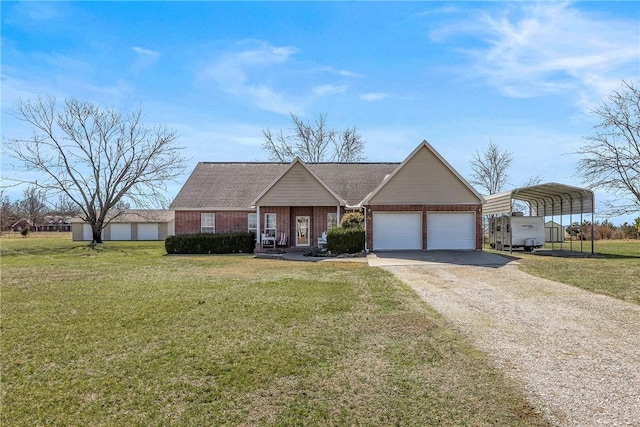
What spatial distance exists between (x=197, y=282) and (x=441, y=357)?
27.9 feet

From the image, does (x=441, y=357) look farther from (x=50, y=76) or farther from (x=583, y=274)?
(x=50, y=76)

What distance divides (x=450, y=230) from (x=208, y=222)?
49.4ft

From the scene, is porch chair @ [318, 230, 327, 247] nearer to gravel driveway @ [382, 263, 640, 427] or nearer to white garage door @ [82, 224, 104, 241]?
gravel driveway @ [382, 263, 640, 427]

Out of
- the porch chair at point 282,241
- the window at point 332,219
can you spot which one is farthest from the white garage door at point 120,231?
the window at point 332,219

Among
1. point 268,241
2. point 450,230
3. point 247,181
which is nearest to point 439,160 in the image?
point 450,230

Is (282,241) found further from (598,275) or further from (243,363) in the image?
(243,363)

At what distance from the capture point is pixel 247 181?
99.0 ft

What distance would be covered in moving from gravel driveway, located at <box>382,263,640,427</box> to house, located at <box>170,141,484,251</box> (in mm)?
9862

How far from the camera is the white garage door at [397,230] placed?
2238 cm

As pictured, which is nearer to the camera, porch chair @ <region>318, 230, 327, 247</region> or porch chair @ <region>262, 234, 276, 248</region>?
porch chair @ <region>318, 230, 327, 247</region>

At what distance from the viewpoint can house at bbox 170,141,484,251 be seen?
2225 cm

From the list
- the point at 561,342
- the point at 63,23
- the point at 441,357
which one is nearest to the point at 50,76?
the point at 63,23

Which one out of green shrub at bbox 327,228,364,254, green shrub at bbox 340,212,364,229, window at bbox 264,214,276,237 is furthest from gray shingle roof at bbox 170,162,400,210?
green shrub at bbox 327,228,364,254

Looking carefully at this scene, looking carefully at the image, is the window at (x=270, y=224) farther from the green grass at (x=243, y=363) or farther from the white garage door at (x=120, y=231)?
the white garage door at (x=120, y=231)
